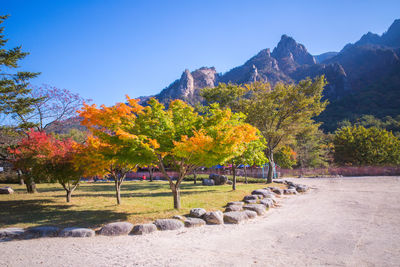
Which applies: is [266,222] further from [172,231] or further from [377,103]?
[377,103]

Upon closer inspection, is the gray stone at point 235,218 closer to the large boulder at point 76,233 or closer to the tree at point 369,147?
the large boulder at point 76,233

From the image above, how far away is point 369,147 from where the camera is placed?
113 ft

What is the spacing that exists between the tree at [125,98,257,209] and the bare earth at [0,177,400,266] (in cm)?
276

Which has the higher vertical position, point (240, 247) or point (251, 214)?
point (240, 247)

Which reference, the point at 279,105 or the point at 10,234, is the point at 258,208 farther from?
the point at 279,105

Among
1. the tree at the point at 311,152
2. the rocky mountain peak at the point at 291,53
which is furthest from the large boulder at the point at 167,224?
the rocky mountain peak at the point at 291,53

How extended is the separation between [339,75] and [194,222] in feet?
421

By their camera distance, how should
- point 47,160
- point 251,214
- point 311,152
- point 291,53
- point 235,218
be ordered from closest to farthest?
point 235,218 < point 251,214 < point 47,160 < point 311,152 < point 291,53

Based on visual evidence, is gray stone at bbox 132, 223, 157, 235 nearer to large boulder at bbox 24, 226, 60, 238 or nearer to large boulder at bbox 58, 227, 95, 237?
large boulder at bbox 58, 227, 95, 237

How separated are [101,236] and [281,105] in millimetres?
21101

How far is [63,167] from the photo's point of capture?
1173cm

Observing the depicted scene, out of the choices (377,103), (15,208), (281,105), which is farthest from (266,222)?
(377,103)

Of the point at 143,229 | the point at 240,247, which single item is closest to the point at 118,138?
the point at 143,229

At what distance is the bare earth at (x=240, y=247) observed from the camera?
4.61 m
